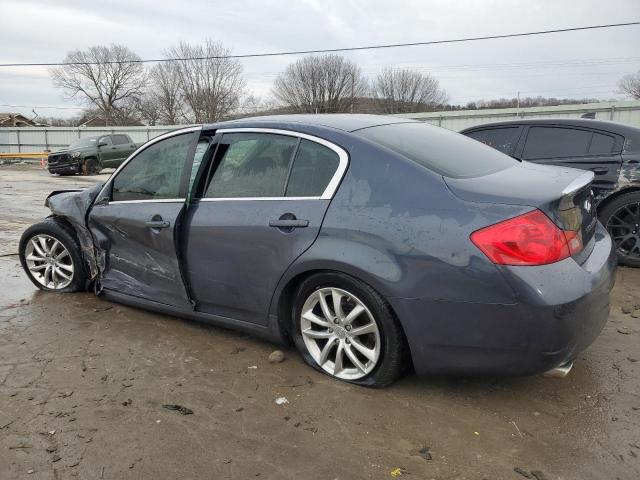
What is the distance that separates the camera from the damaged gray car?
8.03 ft

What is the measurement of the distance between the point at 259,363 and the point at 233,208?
1.02m

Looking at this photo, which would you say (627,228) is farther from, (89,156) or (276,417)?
(89,156)

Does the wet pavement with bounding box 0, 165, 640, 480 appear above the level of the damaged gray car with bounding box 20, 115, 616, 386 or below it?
below

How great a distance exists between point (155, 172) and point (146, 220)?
1.33ft

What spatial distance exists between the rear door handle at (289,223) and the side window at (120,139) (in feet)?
70.3

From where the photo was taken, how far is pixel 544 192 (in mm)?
2627

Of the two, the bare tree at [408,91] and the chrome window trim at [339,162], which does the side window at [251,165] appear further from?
the bare tree at [408,91]

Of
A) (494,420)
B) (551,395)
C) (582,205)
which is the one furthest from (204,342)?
(582,205)

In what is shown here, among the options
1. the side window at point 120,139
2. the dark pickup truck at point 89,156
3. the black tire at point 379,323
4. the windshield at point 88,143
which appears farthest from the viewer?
the side window at point 120,139

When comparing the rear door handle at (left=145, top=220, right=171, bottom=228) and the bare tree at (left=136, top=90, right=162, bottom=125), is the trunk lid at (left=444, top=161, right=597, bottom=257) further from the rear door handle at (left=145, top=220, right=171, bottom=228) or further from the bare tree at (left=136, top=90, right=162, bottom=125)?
the bare tree at (left=136, top=90, right=162, bottom=125)

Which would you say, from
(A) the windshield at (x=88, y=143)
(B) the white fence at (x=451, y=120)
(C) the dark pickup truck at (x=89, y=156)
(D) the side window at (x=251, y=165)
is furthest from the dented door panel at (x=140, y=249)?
(A) the windshield at (x=88, y=143)

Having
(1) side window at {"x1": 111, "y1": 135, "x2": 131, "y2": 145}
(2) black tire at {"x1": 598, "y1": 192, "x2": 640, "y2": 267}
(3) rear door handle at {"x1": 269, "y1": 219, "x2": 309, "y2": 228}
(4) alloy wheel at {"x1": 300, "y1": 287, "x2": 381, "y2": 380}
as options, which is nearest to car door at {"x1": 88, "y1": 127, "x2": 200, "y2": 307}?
(3) rear door handle at {"x1": 269, "y1": 219, "x2": 309, "y2": 228}

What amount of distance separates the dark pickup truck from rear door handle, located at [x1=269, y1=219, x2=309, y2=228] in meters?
20.0

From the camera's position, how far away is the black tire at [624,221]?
5249 mm
